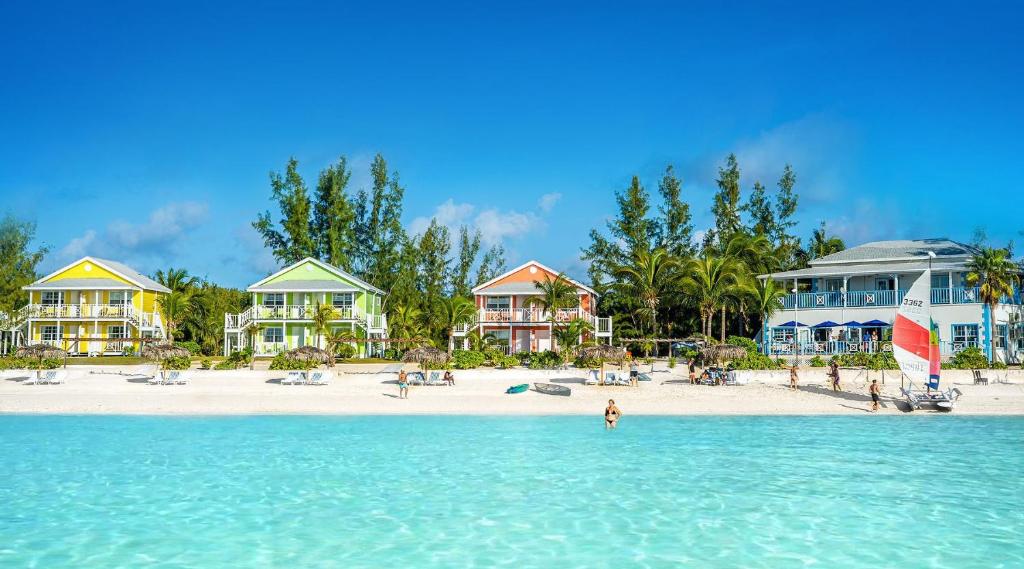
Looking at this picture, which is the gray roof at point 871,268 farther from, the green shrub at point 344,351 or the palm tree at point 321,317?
the palm tree at point 321,317

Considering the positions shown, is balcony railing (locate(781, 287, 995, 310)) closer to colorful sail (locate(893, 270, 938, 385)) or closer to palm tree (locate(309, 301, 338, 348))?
colorful sail (locate(893, 270, 938, 385))

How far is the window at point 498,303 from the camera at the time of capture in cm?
4831

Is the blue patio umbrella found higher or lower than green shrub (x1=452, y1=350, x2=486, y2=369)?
higher

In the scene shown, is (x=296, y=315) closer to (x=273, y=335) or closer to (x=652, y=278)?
(x=273, y=335)

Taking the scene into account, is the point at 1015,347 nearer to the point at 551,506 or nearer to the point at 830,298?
the point at 830,298

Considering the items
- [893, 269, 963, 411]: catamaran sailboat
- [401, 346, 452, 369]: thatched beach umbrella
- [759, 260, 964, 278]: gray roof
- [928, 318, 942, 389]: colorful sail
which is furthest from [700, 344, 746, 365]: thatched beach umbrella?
[759, 260, 964, 278]: gray roof

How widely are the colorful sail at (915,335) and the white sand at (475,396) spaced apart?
1.53 metres

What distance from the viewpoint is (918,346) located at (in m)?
25.8

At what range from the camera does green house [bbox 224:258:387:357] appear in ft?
148

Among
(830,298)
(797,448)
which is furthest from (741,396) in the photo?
(830,298)

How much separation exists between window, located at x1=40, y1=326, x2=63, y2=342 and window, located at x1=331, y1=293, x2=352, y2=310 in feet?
56.0

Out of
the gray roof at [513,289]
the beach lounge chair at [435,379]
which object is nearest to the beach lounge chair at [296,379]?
the beach lounge chair at [435,379]

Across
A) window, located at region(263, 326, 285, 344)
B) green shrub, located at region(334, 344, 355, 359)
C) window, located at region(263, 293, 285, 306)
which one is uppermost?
window, located at region(263, 293, 285, 306)

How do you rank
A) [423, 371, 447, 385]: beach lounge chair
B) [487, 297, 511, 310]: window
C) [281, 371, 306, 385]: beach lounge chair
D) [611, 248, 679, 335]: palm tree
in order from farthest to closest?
1. [487, 297, 511, 310]: window
2. [611, 248, 679, 335]: palm tree
3. [423, 371, 447, 385]: beach lounge chair
4. [281, 371, 306, 385]: beach lounge chair
